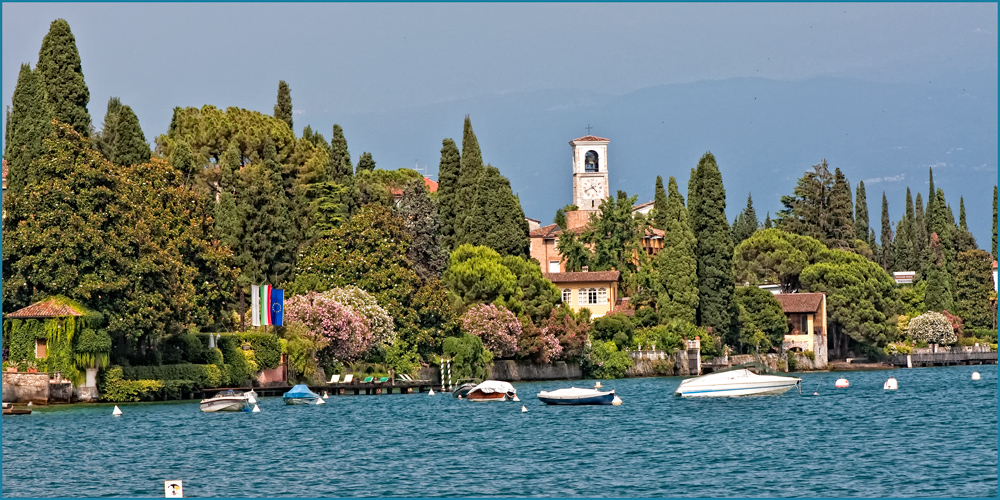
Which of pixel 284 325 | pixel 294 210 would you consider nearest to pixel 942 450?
pixel 284 325

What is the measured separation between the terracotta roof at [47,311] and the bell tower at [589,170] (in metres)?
114

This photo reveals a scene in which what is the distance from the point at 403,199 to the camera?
97.5 m

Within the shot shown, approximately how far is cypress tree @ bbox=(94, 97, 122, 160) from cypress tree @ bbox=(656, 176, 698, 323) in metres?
37.5

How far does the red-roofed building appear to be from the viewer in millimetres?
110250

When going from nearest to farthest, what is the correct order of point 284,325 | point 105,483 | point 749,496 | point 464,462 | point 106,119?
1. point 749,496
2. point 105,483
3. point 464,462
4. point 284,325
5. point 106,119

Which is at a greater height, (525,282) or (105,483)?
(525,282)

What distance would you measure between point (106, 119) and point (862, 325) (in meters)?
63.1

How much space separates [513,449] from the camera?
4112 centimetres

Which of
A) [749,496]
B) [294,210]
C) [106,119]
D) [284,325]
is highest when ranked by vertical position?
[106,119]

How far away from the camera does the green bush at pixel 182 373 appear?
59875 millimetres

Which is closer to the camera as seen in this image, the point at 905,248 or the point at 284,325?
the point at 284,325

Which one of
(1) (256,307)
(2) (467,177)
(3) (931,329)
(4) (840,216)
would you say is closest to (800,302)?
(3) (931,329)

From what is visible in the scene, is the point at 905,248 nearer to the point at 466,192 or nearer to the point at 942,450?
the point at 466,192

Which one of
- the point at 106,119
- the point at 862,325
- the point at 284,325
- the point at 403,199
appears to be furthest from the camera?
the point at 862,325
